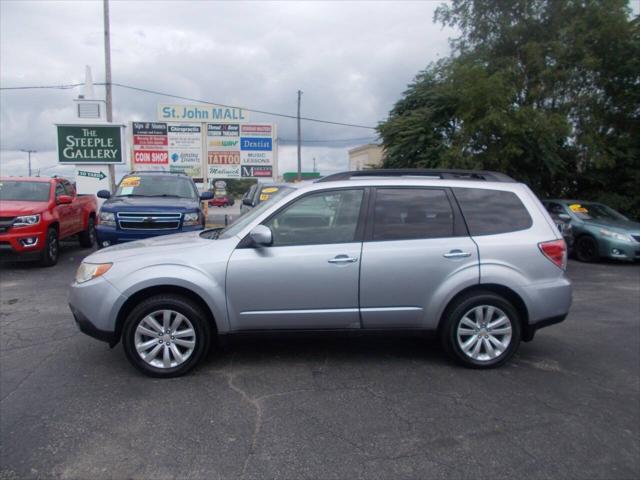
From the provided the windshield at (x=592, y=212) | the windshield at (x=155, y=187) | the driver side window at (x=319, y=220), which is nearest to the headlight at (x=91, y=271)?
the driver side window at (x=319, y=220)

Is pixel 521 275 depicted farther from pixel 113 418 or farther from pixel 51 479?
pixel 51 479

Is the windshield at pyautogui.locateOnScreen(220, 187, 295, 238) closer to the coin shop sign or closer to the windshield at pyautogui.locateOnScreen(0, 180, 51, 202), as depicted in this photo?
the windshield at pyautogui.locateOnScreen(0, 180, 51, 202)

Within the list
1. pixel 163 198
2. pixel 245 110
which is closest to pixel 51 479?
pixel 163 198

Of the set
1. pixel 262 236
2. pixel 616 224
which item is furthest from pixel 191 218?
pixel 616 224

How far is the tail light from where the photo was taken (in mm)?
4844

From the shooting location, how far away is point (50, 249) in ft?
33.9

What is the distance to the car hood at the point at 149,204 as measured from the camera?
29.9 ft

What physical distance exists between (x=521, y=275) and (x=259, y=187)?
10546mm

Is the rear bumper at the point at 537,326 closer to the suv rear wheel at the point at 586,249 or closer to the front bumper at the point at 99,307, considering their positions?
the front bumper at the point at 99,307

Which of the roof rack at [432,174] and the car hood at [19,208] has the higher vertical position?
the roof rack at [432,174]

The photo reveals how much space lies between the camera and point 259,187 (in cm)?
1460

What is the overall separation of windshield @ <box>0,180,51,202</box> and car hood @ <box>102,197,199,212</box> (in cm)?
182

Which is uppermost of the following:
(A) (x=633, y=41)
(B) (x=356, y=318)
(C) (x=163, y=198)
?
(A) (x=633, y=41)

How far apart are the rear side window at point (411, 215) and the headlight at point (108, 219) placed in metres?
5.81
